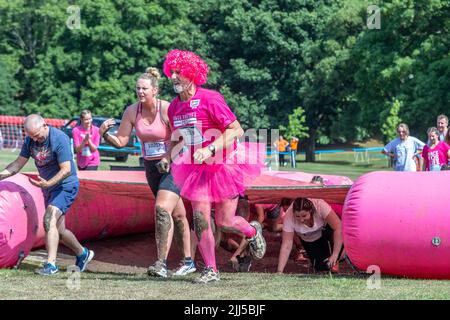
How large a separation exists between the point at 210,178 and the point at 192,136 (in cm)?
41

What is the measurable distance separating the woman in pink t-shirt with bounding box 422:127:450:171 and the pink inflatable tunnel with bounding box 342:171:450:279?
5158mm

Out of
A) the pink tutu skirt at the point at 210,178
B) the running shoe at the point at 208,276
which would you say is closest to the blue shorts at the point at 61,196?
the pink tutu skirt at the point at 210,178

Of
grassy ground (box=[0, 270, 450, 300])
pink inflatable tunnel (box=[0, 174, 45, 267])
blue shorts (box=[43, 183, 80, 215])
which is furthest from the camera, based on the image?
pink inflatable tunnel (box=[0, 174, 45, 267])

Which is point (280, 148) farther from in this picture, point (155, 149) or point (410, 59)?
point (155, 149)

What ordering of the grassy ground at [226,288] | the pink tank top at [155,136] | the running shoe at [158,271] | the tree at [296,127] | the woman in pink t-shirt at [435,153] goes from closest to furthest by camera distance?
the grassy ground at [226,288]
the running shoe at [158,271]
the pink tank top at [155,136]
the woman in pink t-shirt at [435,153]
the tree at [296,127]

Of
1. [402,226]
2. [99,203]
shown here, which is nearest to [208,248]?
[402,226]

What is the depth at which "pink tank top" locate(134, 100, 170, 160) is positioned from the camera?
896 centimetres

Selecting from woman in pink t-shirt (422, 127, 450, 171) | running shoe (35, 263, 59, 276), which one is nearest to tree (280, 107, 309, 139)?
woman in pink t-shirt (422, 127, 450, 171)

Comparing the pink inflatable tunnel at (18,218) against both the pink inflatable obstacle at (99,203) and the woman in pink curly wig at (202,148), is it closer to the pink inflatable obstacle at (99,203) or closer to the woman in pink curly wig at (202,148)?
the pink inflatable obstacle at (99,203)

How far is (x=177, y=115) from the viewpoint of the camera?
8211 mm

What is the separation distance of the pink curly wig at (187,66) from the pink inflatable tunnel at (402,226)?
190 cm

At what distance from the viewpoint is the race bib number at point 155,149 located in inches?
353

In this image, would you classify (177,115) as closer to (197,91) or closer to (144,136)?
(197,91)

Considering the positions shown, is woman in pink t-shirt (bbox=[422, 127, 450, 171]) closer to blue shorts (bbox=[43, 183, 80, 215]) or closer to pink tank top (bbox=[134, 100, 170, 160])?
pink tank top (bbox=[134, 100, 170, 160])
